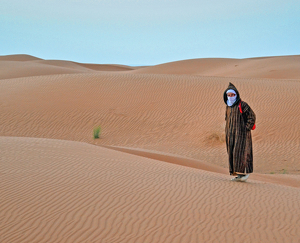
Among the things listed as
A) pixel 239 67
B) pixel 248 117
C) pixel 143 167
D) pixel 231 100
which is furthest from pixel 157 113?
pixel 239 67

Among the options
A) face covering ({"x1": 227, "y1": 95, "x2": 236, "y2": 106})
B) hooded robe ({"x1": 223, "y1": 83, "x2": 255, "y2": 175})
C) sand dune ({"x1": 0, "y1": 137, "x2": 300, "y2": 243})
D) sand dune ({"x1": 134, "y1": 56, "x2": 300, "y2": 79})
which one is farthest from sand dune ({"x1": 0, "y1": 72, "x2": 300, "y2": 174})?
sand dune ({"x1": 134, "y1": 56, "x2": 300, "y2": 79})

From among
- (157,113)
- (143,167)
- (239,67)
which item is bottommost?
(143,167)

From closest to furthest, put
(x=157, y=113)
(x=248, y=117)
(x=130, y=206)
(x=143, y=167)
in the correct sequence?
(x=130, y=206), (x=248, y=117), (x=143, y=167), (x=157, y=113)

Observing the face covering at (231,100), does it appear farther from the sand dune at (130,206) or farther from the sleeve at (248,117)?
the sand dune at (130,206)

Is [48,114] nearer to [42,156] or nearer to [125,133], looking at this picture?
[125,133]

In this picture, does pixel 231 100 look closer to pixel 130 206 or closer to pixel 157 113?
pixel 130 206

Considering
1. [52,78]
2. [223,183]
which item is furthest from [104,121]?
[223,183]

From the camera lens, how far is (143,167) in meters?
8.75

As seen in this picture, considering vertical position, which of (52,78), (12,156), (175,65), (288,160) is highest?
(175,65)

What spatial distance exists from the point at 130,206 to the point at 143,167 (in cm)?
323

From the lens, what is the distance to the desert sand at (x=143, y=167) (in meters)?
4.86

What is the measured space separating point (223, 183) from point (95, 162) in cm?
287

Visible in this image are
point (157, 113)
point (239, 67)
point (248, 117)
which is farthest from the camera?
point (239, 67)

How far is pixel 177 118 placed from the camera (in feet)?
65.9
